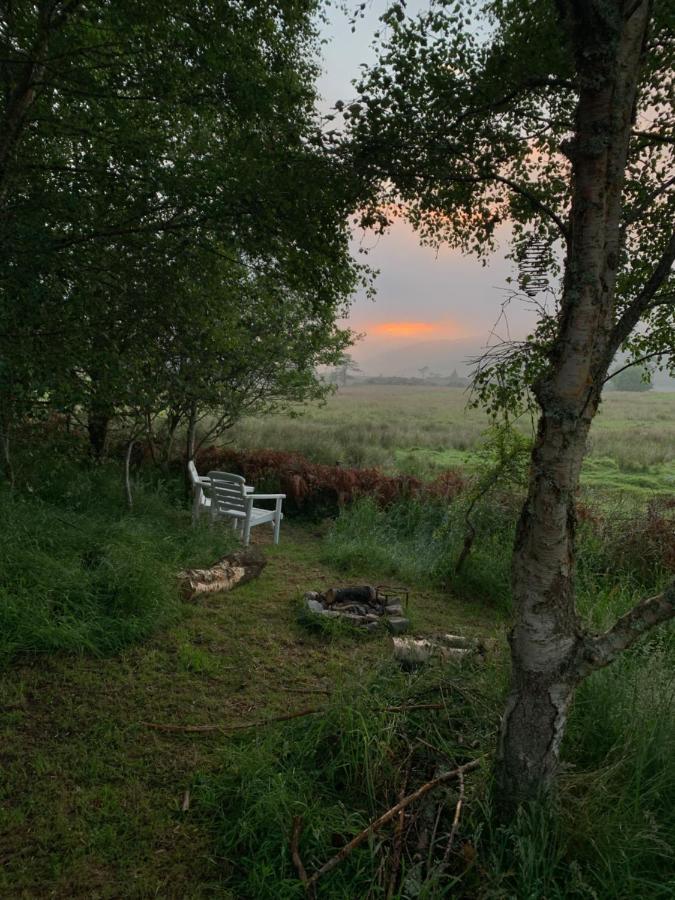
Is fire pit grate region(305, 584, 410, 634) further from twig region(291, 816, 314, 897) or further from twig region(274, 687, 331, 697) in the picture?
twig region(291, 816, 314, 897)

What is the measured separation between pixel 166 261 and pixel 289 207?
2113mm

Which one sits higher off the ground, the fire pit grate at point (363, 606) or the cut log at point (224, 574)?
the cut log at point (224, 574)

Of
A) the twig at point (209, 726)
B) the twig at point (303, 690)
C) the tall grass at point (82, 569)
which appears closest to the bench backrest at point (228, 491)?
the tall grass at point (82, 569)

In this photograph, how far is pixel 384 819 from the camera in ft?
7.22

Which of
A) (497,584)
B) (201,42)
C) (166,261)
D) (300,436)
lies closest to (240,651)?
(497,584)

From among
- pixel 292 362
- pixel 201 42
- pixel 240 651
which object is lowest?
pixel 240 651

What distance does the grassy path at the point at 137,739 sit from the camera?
2.29 metres

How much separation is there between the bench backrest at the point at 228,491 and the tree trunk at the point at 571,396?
5377 mm

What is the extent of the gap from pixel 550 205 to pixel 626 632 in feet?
10.6

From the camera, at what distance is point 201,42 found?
4520mm

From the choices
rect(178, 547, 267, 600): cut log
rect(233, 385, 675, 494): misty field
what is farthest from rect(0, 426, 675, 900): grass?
rect(233, 385, 675, 494): misty field

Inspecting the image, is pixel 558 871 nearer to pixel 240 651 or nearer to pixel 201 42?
pixel 240 651

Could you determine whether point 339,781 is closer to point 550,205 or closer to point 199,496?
Answer: point 550,205

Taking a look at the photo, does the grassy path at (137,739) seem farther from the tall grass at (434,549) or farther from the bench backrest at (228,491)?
the bench backrest at (228,491)
